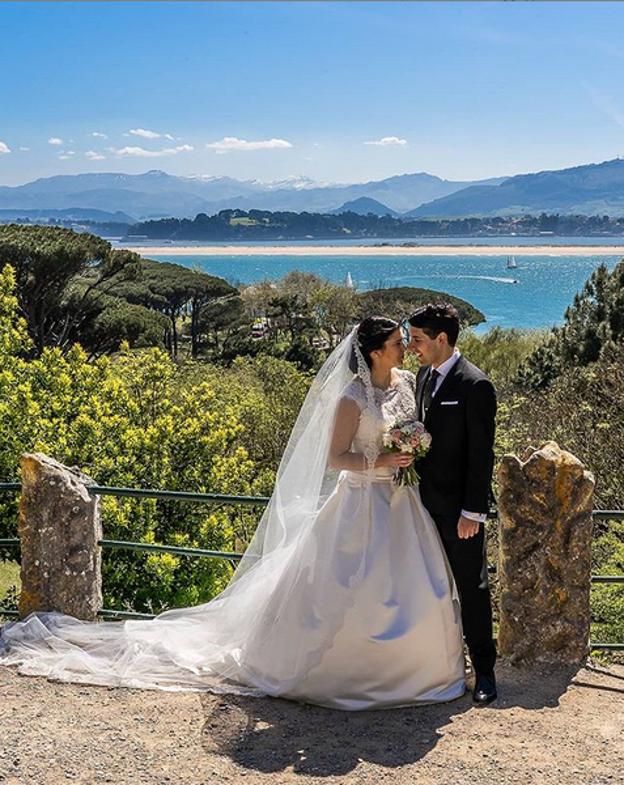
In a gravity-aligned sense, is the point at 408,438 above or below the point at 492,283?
above

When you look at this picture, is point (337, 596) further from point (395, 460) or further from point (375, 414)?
point (375, 414)

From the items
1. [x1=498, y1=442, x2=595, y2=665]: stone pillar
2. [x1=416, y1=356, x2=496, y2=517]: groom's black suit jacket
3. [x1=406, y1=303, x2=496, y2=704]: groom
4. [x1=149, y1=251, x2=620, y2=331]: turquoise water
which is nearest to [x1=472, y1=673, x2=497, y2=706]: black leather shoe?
[x1=406, y1=303, x2=496, y2=704]: groom

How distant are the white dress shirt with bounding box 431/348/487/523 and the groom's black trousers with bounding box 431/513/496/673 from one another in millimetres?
127

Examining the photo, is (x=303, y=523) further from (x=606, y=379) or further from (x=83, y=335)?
(x=83, y=335)

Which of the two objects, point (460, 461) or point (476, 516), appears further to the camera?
point (460, 461)

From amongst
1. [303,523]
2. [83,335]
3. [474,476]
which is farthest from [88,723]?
[83,335]

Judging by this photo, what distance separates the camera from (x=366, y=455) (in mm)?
4844

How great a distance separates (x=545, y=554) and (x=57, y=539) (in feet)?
9.86

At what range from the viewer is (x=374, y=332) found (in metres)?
4.87

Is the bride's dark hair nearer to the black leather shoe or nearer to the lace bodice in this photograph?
the lace bodice

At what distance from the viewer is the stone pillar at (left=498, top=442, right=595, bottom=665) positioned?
5.00 m

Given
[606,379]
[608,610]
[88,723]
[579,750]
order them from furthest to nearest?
[606,379] < [608,610] < [88,723] < [579,750]

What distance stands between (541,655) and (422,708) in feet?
2.89

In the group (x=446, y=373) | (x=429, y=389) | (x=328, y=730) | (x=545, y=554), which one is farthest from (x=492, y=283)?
(x=328, y=730)
